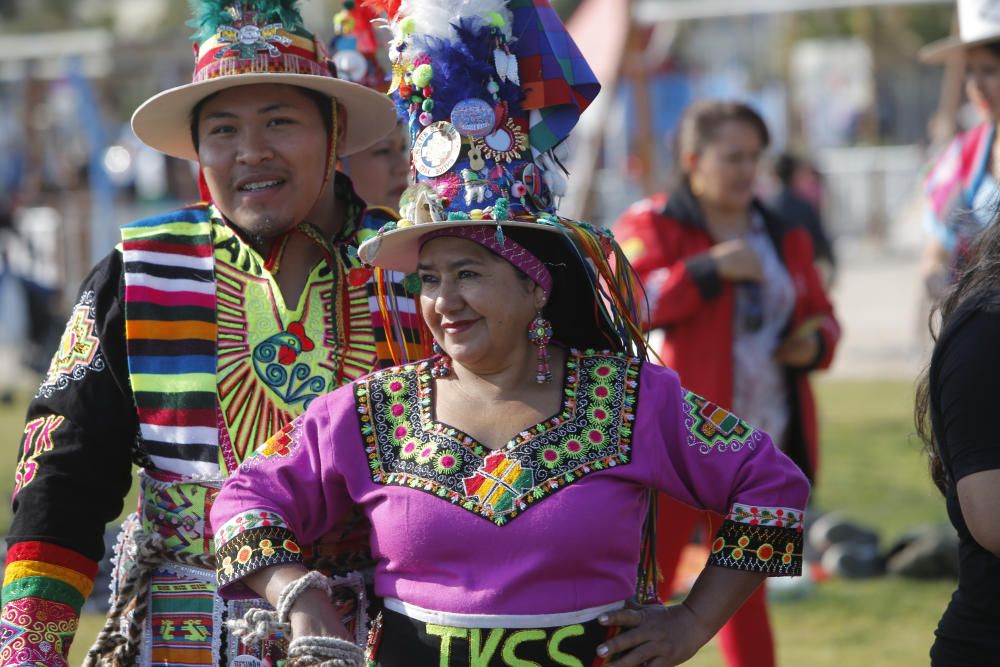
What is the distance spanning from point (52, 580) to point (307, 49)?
4.20 feet

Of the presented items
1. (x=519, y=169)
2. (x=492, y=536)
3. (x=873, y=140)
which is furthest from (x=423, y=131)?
(x=873, y=140)

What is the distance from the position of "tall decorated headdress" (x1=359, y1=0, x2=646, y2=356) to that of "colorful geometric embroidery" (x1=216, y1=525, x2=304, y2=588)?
24.5 inches

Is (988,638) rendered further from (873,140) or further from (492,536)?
(873,140)

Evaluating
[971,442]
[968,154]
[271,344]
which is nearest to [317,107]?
[271,344]

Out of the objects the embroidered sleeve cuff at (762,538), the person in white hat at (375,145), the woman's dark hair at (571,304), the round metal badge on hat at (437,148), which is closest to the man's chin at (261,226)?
the round metal badge on hat at (437,148)

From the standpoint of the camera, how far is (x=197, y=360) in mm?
3109

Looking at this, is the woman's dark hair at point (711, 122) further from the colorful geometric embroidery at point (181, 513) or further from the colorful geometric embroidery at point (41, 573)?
the colorful geometric embroidery at point (41, 573)

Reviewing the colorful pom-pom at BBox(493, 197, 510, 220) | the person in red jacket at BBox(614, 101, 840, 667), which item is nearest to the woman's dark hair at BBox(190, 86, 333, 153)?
the colorful pom-pom at BBox(493, 197, 510, 220)

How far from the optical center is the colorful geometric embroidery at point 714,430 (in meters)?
2.79

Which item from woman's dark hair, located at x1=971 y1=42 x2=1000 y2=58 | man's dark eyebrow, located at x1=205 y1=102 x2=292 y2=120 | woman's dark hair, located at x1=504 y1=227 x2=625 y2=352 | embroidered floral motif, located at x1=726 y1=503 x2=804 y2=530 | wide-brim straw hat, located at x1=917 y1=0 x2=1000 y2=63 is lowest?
embroidered floral motif, located at x1=726 y1=503 x2=804 y2=530

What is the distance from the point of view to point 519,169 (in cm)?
299

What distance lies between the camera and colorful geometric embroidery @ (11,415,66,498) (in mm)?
3023

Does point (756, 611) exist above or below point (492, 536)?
below

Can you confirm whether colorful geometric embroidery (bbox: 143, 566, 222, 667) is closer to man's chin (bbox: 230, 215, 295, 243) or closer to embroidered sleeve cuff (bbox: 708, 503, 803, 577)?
man's chin (bbox: 230, 215, 295, 243)
